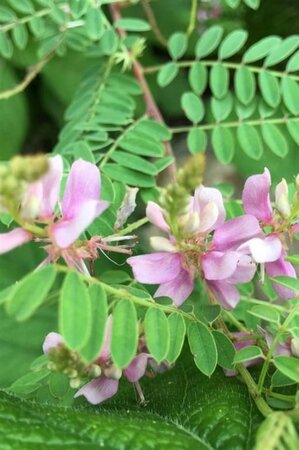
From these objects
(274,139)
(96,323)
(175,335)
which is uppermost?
(96,323)

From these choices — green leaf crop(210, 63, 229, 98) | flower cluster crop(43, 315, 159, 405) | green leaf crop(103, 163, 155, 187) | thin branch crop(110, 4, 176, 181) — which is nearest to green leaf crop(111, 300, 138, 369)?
flower cluster crop(43, 315, 159, 405)

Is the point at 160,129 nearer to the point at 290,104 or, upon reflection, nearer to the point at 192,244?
the point at 290,104

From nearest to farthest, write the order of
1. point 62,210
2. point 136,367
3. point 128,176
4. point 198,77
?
point 62,210, point 136,367, point 128,176, point 198,77

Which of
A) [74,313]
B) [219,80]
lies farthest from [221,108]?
[74,313]

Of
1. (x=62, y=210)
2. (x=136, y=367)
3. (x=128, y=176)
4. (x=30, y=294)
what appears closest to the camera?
(x=30, y=294)

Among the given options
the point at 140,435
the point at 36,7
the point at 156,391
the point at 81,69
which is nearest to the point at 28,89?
the point at 81,69

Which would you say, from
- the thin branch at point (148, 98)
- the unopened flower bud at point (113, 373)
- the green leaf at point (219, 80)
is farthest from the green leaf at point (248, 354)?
the green leaf at point (219, 80)

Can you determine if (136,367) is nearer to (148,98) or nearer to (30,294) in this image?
(30,294)

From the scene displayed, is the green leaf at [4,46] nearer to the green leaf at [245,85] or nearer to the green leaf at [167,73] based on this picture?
the green leaf at [167,73]
